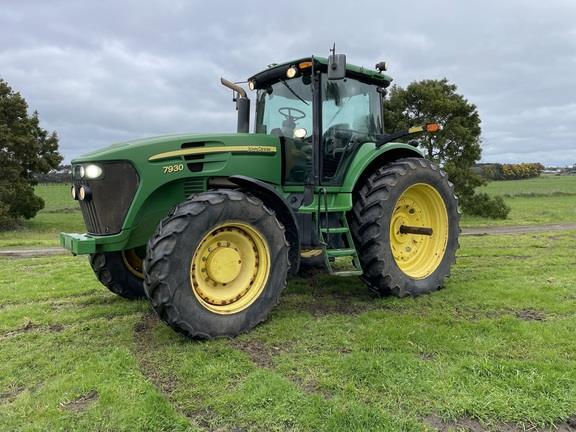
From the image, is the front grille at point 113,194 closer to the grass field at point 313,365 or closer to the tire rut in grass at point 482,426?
the grass field at point 313,365

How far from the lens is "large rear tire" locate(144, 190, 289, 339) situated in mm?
4023

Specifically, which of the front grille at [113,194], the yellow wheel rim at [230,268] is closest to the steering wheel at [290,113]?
the yellow wheel rim at [230,268]

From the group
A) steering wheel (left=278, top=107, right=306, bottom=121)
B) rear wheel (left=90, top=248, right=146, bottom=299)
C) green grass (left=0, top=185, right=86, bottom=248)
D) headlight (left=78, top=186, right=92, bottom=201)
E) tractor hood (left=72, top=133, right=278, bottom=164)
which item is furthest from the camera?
green grass (left=0, top=185, right=86, bottom=248)

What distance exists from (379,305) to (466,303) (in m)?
0.95

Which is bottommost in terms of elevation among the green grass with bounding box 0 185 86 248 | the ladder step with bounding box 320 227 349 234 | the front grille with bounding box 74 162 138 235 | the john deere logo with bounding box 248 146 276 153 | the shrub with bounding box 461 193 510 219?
the green grass with bounding box 0 185 86 248

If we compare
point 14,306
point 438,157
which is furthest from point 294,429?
point 438,157

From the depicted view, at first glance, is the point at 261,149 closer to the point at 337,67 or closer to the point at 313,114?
the point at 313,114

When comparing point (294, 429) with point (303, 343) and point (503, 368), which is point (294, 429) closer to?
point (303, 343)

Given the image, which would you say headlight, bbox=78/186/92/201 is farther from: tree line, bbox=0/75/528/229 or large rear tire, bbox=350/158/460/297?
tree line, bbox=0/75/528/229

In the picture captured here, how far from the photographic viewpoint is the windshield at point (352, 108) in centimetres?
554

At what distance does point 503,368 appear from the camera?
3.57m

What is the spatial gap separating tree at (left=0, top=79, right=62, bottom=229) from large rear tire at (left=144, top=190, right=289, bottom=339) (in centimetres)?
1862

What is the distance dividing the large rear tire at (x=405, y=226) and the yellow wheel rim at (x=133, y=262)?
2.54 m

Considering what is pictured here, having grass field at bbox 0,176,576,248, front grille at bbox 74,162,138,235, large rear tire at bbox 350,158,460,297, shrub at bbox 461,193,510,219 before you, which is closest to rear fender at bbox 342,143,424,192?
large rear tire at bbox 350,158,460,297
